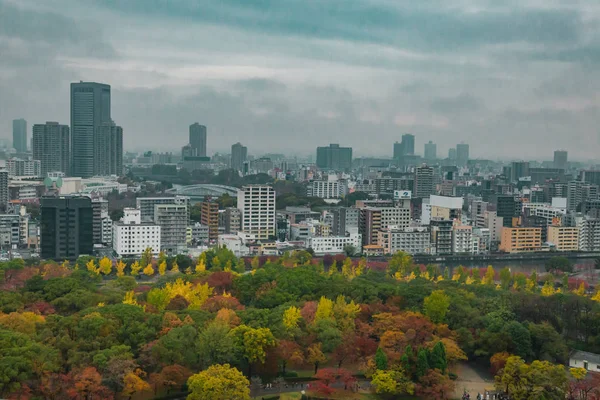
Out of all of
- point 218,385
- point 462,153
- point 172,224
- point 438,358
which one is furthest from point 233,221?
point 462,153

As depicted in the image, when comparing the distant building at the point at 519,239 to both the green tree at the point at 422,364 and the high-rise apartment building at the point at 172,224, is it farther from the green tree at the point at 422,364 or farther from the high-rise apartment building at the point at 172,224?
the green tree at the point at 422,364


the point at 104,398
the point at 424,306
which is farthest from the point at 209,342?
the point at 424,306

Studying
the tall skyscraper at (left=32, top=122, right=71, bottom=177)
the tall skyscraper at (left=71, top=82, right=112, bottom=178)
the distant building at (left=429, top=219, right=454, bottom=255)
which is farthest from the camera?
the tall skyscraper at (left=71, top=82, right=112, bottom=178)

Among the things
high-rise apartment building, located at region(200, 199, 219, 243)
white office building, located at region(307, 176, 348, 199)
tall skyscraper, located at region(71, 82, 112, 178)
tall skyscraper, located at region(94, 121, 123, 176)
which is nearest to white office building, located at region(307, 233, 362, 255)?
high-rise apartment building, located at region(200, 199, 219, 243)

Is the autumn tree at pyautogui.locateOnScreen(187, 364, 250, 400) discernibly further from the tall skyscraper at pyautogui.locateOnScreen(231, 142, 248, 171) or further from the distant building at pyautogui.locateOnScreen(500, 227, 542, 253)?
the tall skyscraper at pyautogui.locateOnScreen(231, 142, 248, 171)

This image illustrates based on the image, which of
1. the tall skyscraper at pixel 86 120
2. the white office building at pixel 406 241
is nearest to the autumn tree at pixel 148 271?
the white office building at pixel 406 241

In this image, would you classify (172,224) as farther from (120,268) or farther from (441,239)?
(441,239)
